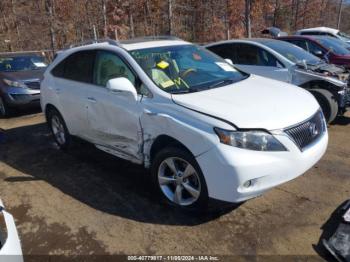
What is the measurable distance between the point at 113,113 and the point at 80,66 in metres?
1.18

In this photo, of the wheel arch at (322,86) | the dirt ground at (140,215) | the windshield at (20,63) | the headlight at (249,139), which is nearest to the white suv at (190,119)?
the headlight at (249,139)

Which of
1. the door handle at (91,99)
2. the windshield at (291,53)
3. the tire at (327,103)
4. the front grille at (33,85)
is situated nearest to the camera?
the door handle at (91,99)

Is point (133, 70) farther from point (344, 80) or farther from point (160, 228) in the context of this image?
point (344, 80)

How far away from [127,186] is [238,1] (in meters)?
33.7

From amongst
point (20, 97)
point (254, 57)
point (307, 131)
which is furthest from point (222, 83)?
point (20, 97)

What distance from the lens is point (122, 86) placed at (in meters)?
3.84

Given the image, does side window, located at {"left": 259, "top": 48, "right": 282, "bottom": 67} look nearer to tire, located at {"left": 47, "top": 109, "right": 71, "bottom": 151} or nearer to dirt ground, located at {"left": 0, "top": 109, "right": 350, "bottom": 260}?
dirt ground, located at {"left": 0, "top": 109, "right": 350, "bottom": 260}

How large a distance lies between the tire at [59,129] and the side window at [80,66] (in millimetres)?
718

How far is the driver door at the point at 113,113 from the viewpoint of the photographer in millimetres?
4037

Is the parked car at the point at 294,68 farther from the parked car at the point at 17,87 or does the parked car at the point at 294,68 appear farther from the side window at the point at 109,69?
the parked car at the point at 17,87

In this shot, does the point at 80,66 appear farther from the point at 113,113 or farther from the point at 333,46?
the point at 333,46

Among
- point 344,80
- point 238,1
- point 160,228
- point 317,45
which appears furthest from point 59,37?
point 160,228

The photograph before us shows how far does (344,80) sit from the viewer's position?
6766 millimetres

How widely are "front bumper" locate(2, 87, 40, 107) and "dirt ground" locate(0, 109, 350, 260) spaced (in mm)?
3670
